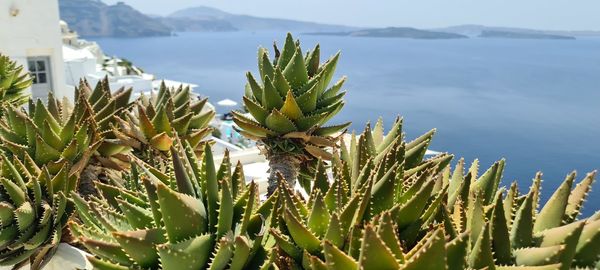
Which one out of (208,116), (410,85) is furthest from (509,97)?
(208,116)

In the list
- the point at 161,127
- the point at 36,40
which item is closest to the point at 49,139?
the point at 161,127

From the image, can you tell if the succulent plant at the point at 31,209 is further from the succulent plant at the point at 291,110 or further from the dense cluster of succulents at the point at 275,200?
the succulent plant at the point at 291,110

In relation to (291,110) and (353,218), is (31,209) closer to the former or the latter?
(291,110)

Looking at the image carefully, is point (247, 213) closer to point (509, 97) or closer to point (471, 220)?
point (471, 220)

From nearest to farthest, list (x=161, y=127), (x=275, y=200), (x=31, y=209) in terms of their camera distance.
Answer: (x=275, y=200)
(x=31, y=209)
(x=161, y=127)

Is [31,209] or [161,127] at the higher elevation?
[161,127]

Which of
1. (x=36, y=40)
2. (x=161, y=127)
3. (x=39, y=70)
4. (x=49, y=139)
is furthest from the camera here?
(x=39, y=70)

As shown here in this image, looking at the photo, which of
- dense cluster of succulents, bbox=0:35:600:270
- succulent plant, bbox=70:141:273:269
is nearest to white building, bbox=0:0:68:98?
dense cluster of succulents, bbox=0:35:600:270

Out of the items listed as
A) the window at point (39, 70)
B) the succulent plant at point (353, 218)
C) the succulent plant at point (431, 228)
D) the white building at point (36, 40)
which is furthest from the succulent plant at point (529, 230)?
the window at point (39, 70)
